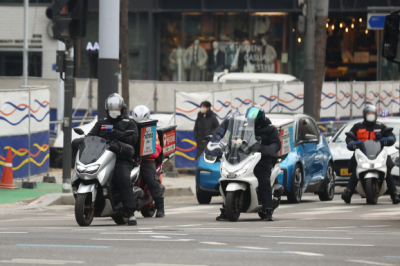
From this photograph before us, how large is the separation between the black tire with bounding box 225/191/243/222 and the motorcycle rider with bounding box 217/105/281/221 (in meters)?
0.27

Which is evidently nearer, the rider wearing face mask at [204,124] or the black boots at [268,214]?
the black boots at [268,214]

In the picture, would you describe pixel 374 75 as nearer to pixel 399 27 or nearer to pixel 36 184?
pixel 36 184

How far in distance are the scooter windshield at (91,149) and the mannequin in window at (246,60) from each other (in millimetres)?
26335

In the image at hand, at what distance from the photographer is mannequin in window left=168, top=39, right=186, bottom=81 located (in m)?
37.4

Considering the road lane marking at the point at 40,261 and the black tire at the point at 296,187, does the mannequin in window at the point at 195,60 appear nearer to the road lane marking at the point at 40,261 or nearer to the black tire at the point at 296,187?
the black tire at the point at 296,187

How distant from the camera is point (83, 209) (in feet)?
34.5

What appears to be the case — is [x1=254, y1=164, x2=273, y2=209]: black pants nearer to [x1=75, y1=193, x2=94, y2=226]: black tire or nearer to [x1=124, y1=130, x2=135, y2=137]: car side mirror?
[x1=124, y1=130, x2=135, y2=137]: car side mirror

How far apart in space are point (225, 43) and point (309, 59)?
1460 cm

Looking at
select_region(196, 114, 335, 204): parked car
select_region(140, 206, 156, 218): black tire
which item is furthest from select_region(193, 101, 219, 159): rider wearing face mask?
select_region(140, 206, 156, 218): black tire

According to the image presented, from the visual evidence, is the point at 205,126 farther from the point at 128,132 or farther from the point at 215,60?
the point at 215,60

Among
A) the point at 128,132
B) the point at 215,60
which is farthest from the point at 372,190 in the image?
the point at 215,60

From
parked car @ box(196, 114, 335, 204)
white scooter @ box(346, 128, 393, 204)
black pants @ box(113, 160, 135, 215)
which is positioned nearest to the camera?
black pants @ box(113, 160, 135, 215)

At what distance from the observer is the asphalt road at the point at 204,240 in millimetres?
7379

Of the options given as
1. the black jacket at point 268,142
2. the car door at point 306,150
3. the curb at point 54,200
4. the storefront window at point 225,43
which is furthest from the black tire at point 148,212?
the storefront window at point 225,43
